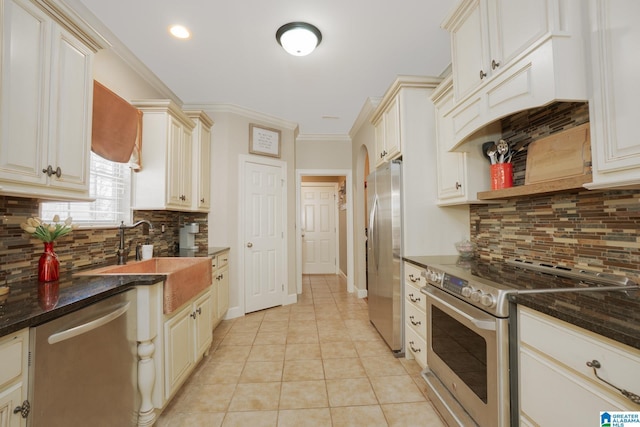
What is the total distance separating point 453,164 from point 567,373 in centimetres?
152

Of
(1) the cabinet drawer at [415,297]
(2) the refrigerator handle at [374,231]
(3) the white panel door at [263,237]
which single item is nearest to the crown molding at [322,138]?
(3) the white panel door at [263,237]

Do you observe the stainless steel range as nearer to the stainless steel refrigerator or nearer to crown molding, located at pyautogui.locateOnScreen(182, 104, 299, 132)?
the stainless steel refrigerator

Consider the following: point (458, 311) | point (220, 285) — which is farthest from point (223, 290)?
point (458, 311)

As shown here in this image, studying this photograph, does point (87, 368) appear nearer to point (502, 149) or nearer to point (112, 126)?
point (112, 126)

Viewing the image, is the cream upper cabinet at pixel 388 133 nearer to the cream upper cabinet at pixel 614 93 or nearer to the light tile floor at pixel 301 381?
the cream upper cabinet at pixel 614 93

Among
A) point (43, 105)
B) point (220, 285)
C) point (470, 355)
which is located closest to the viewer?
point (43, 105)

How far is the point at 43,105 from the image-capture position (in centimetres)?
123

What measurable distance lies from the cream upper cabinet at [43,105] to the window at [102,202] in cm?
50

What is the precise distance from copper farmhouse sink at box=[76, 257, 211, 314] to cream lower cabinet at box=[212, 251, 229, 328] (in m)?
0.48

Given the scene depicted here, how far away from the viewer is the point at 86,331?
1.11 m

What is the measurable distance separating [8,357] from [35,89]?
1137 millimetres

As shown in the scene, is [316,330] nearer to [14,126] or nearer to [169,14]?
[14,126]

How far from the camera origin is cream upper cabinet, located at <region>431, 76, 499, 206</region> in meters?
1.91

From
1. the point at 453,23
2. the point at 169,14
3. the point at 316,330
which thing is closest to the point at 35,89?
the point at 169,14
